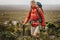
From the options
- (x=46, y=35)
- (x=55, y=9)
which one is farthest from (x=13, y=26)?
(x=55, y=9)

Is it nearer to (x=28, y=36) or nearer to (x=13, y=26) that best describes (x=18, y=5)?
(x=13, y=26)

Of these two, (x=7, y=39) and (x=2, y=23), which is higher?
(x=2, y=23)

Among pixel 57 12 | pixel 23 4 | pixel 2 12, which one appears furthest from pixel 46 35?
pixel 2 12

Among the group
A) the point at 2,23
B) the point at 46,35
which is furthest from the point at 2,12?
the point at 46,35

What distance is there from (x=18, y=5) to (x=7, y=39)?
0.37 meters

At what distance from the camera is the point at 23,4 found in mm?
1619

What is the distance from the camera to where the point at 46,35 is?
159 cm

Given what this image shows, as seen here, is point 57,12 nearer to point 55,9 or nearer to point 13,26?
point 55,9

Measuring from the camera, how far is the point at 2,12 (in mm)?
1630

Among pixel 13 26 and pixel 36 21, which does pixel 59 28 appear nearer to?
pixel 36 21

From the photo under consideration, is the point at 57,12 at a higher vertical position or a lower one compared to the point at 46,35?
higher

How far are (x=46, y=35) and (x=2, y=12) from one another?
515mm

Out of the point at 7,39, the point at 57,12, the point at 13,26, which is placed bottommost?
the point at 7,39

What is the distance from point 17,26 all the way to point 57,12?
437mm
